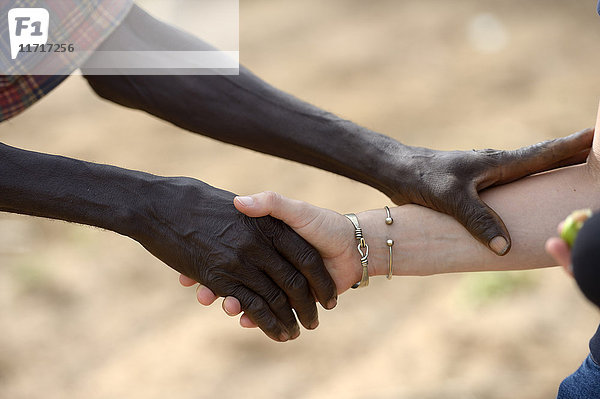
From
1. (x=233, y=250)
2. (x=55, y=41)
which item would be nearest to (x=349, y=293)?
(x=233, y=250)

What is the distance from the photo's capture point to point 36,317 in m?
3.68

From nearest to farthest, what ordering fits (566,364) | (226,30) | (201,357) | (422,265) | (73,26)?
(422,265) < (73,26) < (566,364) < (201,357) < (226,30)

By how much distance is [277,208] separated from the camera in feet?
6.31

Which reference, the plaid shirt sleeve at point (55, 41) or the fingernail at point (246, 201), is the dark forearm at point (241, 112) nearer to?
the plaid shirt sleeve at point (55, 41)

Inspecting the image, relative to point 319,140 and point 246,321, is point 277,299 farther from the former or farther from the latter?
point 319,140

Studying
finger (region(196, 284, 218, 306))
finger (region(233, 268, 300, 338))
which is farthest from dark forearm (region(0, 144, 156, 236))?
finger (region(233, 268, 300, 338))

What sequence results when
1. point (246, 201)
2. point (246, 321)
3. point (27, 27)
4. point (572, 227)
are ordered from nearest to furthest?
point (572, 227)
point (246, 201)
point (246, 321)
point (27, 27)

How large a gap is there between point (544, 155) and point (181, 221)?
1.01 meters

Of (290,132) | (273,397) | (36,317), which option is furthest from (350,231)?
(36,317)

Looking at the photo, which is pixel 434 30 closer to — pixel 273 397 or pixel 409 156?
pixel 273 397

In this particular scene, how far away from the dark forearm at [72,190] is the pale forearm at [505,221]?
26.0 inches

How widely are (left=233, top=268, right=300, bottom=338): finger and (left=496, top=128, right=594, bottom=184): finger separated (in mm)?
669

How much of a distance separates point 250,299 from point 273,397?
141 centimetres

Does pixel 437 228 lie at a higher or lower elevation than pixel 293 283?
higher
